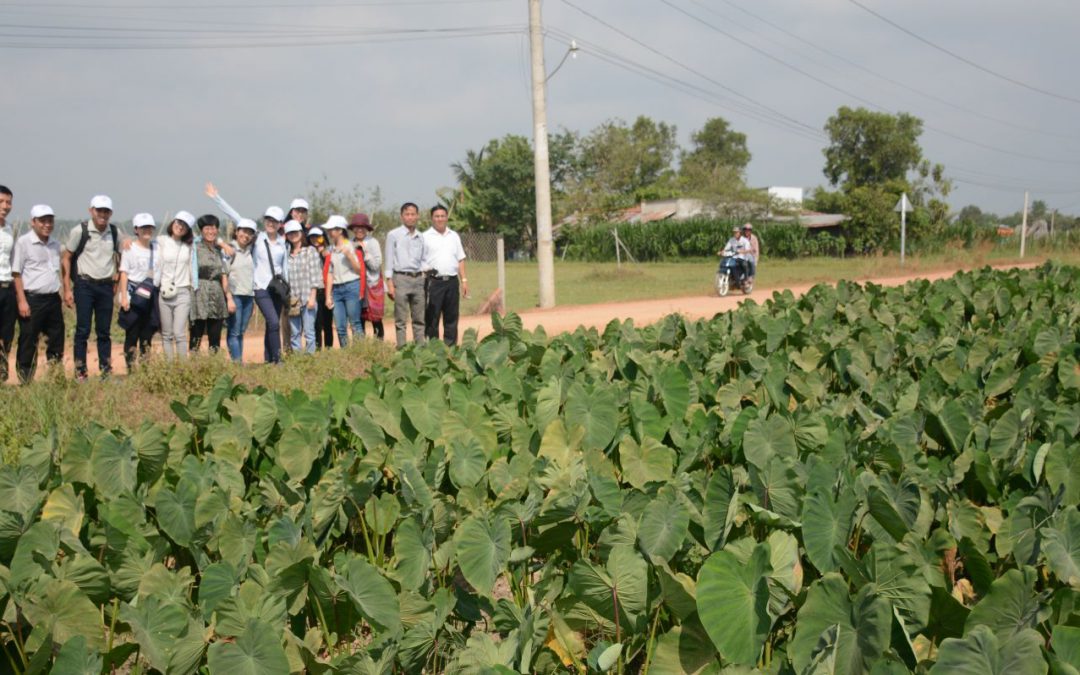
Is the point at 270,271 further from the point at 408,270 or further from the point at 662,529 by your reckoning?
the point at 662,529

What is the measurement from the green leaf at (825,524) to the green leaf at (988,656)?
755mm

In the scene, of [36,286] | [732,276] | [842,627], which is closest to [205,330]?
[36,286]

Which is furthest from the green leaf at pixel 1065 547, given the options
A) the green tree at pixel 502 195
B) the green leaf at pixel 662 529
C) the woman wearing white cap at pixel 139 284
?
the green tree at pixel 502 195

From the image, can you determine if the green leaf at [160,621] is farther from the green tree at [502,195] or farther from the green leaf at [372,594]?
the green tree at [502,195]

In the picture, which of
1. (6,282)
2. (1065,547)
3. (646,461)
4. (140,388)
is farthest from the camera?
(6,282)

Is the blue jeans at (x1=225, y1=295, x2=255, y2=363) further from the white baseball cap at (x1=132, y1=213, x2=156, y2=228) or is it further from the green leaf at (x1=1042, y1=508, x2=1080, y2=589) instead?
the green leaf at (x1=1042, y1=508, x2=1080, y2=589)

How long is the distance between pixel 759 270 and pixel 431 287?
23.0 meters

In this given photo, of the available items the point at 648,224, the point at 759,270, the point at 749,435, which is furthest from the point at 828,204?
the point at 749,435

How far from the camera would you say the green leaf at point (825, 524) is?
8.73 ft

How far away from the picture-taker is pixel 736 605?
2312 millimetres

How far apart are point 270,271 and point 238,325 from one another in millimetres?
588

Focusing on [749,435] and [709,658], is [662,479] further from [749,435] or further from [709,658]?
[709,658]

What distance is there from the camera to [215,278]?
28.6 feet

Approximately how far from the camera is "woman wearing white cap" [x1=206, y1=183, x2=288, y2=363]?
358 inches
